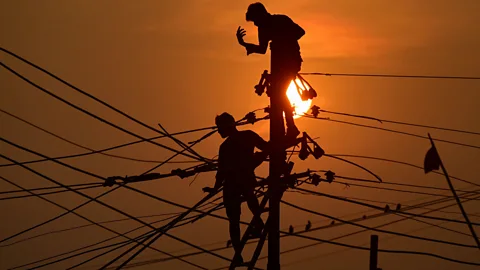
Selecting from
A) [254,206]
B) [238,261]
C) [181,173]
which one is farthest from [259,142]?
[238,261]

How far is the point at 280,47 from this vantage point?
17.3 metres

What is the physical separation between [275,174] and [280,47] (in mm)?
2399

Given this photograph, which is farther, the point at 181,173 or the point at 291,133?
the point at 181,173

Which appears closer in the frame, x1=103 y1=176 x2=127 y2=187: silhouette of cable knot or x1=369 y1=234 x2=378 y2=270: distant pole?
x1=103 y1=176 x2=127 y2=187: silhouette of cable knot

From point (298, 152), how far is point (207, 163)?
1820mm

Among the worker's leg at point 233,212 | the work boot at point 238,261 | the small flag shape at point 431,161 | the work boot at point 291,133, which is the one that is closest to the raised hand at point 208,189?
the worker's leg at point 233,212

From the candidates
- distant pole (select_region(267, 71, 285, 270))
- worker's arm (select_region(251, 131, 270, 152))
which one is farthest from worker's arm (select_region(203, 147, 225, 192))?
distant pole (select_region(267, 71, 285, 270))

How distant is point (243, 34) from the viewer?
1683 centimetres

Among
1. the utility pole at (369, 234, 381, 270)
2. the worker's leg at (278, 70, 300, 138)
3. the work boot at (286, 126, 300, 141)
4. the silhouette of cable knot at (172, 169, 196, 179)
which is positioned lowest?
the utility pole at (369, 234, 381, 270)

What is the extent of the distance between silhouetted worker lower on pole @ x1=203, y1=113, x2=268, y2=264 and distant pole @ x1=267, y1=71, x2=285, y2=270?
336 millimetres

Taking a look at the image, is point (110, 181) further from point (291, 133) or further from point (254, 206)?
point (291, 133)

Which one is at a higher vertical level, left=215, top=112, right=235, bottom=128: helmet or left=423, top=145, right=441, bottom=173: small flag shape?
left=215, top=112, right=235, bottom=128: helmet

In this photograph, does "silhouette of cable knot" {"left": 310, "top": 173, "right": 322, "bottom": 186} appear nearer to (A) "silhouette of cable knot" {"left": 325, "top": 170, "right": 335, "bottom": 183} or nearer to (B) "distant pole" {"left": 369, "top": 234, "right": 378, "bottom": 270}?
(A) "silhouette of cable knot" {"left": 325, "top": 170, "right": 335, "bottom": 183}

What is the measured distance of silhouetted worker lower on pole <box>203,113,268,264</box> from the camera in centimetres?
1722
